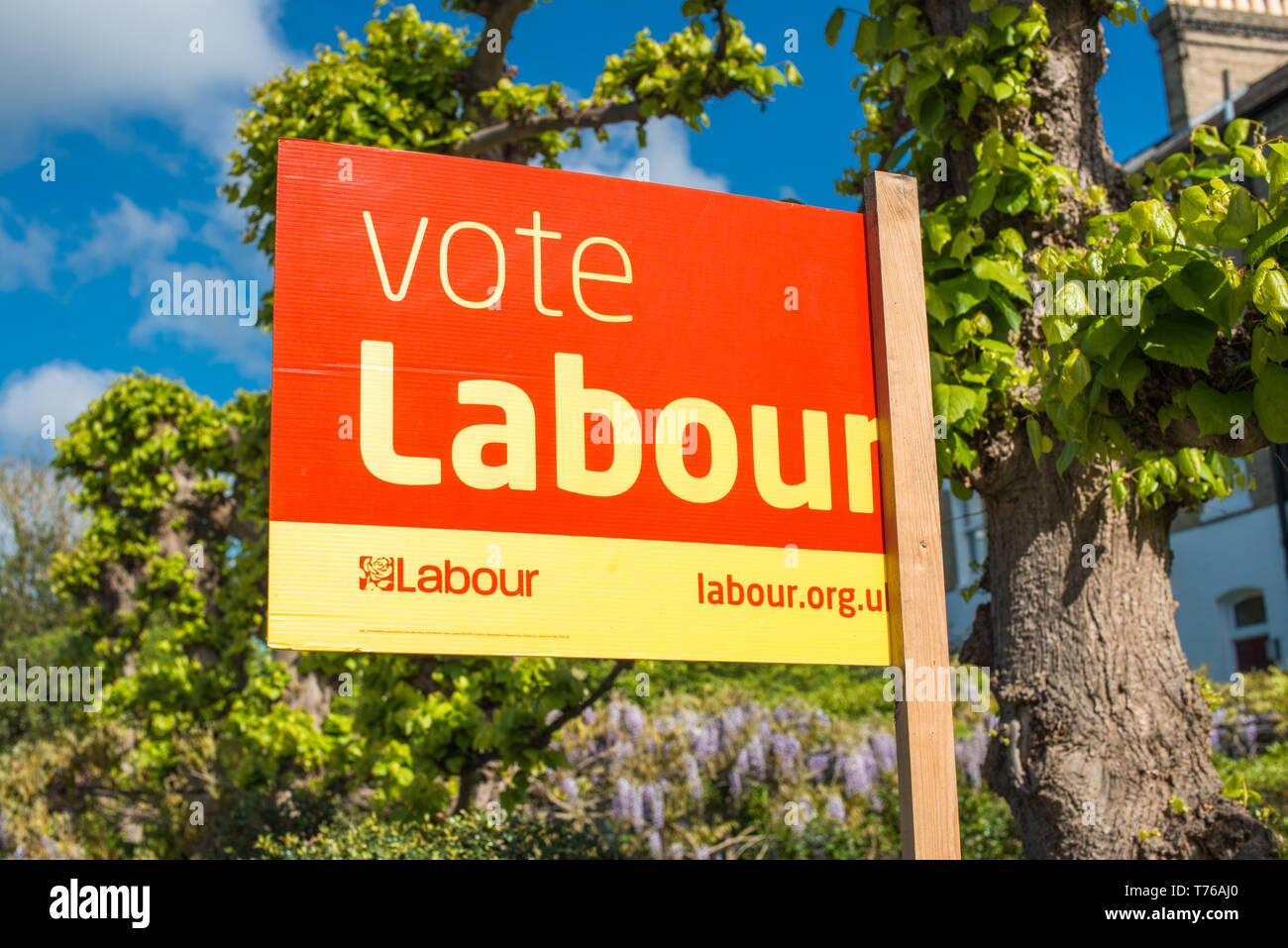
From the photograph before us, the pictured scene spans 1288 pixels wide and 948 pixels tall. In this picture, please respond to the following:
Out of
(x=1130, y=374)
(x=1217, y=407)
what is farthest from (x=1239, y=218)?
(x=1217, y=407)

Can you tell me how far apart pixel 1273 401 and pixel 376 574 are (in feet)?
7.32

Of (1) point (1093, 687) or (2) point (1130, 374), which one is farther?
(1) point (1093, 687)

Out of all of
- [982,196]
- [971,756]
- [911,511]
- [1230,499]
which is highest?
[1230,499]

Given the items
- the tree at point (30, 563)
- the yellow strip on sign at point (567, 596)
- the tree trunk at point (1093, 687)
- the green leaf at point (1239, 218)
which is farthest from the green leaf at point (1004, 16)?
the tree at point (30, 563)

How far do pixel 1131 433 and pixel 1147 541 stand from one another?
1.34 metres

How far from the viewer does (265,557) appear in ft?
31.6

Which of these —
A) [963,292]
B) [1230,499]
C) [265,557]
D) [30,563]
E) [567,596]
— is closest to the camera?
[567,596]

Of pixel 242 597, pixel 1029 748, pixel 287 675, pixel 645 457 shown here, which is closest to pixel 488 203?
pixel 645 457

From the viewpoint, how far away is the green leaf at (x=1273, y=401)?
2668 mm

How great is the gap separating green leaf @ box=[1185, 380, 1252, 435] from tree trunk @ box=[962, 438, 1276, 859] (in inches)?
53.4

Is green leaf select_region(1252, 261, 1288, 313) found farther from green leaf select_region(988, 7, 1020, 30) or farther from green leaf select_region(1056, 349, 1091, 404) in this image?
green leaf select_region(988, 7, 1020, 30)

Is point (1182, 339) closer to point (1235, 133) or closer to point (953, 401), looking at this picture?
point (953, 401)

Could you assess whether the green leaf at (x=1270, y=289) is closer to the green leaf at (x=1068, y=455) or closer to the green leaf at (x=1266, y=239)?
the green leaf at (x=1266, y=239)

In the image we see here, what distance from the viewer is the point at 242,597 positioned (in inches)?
415
